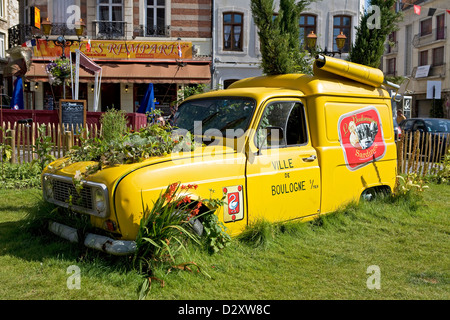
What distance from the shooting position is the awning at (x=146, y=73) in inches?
802

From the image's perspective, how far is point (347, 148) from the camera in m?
5.94

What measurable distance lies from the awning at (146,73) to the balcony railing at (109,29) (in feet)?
4.98

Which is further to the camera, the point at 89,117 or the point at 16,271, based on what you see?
the point at 89,117

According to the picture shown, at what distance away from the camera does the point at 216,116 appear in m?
5.31

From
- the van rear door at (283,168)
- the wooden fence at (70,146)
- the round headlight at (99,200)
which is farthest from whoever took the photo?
the wooden fence at (70,146)

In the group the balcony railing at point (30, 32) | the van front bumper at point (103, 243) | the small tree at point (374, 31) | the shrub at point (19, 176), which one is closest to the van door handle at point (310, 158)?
the van front bumper at point (103, 243)

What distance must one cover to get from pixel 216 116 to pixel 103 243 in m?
2.12

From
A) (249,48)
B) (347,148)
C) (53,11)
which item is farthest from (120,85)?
(347,148)

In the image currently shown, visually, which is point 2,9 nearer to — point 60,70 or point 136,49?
point 136,49

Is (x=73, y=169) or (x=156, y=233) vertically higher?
(x=73, y=169)

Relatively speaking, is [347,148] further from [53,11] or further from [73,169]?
[53,11]

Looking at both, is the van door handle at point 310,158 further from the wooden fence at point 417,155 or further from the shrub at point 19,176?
the shrub at point 19,176

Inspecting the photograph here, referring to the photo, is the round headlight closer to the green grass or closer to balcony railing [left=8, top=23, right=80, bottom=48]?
the green grass

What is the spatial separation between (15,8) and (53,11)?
39.1 ft
